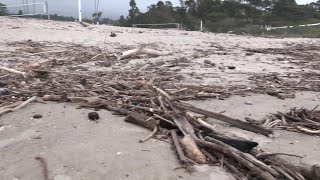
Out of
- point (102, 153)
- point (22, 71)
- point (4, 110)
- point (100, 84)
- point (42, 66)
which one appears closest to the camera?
point (102, 153)

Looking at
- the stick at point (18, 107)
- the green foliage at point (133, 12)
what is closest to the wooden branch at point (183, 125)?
the stick at point (18, 107)

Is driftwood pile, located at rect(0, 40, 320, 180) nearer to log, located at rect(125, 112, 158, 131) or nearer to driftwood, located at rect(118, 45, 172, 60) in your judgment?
log, located at rect(125, 112, 158, 131)

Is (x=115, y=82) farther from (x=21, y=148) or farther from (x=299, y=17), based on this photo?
(x=299, y=17)

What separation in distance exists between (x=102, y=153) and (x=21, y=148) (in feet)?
2.50

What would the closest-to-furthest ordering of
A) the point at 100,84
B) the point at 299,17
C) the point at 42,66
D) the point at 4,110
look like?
the point at 4,110 < the point at 100,84 < the point at 42,66 < the point at 299,17

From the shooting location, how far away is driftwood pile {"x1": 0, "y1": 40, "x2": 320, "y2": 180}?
13.2 ft

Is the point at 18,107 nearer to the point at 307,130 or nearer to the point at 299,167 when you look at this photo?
the point at 299,167

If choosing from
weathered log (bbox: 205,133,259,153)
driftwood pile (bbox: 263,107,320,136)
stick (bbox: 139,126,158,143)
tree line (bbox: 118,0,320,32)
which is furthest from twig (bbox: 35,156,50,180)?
tree line (bbox: 118,0,320,32)

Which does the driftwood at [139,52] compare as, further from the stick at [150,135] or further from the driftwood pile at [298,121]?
the stick at [150,135]

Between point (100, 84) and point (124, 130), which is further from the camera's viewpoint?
point (100, 84)

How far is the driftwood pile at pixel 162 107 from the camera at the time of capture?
159 inches

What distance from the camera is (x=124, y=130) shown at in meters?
4.66

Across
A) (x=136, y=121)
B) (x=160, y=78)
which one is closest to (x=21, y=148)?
(x=136, y=121)

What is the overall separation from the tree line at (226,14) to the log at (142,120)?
2720 centimetres
